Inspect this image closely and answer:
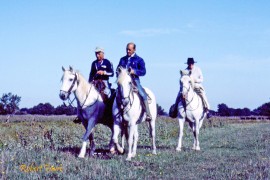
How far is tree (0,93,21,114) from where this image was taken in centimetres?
10406

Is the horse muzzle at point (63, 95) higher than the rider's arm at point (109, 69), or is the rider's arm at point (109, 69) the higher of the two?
the rider's arm at point (109, 69)

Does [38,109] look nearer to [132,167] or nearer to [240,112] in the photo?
[240,112]

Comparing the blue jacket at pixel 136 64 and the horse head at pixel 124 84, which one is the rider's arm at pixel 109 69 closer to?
the blue jacket at pixel 136 64

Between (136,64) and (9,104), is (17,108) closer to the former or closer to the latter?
(9,104)

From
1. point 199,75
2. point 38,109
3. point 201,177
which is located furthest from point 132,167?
point 38,109

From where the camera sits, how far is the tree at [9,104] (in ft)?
341

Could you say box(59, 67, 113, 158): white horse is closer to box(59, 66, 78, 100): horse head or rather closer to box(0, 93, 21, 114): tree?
box(59, 66, 78, 100): horse head

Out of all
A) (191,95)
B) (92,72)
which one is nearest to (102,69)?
(92,72)

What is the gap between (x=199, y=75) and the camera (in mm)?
15836

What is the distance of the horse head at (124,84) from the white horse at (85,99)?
53.8 inches

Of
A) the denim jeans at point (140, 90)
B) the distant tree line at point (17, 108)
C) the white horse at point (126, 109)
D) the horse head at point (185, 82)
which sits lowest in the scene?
the white horse at point (126, 109)

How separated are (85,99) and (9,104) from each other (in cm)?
10392

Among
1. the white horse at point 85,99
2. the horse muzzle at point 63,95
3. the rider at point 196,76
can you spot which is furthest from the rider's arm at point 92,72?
the rider at point 196,76

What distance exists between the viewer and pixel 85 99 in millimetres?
12344
